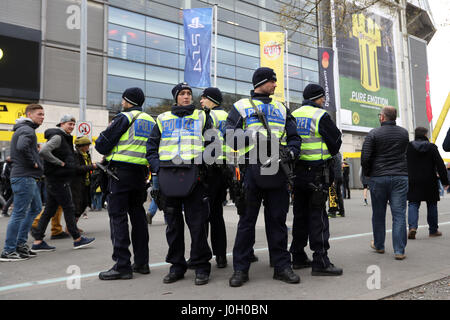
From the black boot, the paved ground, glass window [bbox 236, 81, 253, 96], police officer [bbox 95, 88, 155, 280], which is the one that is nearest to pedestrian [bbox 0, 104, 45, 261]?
the paved ground

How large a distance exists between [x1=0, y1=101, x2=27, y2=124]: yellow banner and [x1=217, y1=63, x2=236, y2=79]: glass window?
13.1 m

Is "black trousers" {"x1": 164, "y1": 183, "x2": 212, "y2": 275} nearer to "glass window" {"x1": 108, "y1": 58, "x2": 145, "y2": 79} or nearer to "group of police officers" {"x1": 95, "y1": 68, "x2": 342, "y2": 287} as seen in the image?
"group of police officers" {"x1": 95, "y1": 68, "x2": 342, "y2": 287}

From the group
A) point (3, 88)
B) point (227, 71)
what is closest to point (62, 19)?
point (3, 88)

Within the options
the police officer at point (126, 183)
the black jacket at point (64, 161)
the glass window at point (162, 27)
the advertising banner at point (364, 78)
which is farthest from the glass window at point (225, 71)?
the police officer at point (126, 183)

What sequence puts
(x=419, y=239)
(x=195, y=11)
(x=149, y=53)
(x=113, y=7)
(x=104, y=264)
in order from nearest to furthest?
(x=104, y=264), (x=419, y=239), (x=195, y=11), (x=113, y=7), (x=149, y=53)

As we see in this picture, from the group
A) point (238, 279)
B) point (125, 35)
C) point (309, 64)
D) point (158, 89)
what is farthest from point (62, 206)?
point (309, 64)

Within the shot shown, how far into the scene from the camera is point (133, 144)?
13.4 ft

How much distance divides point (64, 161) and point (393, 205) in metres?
4.65

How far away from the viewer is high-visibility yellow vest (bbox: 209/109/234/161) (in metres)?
3.72

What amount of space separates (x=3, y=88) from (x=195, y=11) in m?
9.22

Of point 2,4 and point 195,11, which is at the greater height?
point 2,4

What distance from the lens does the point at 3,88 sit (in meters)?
17.2

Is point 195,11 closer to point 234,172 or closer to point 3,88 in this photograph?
point 3,88

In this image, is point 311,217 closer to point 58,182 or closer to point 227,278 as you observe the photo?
point 227,278
